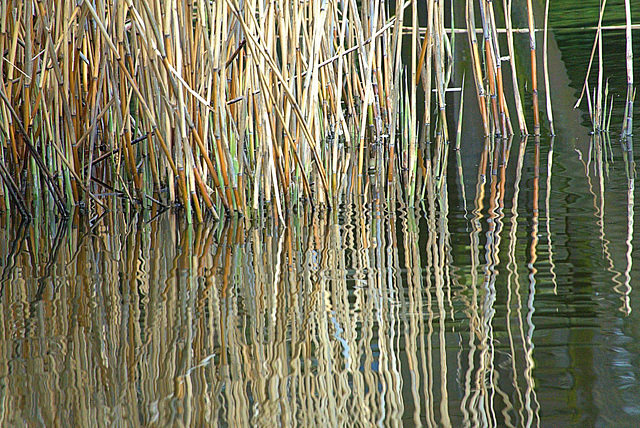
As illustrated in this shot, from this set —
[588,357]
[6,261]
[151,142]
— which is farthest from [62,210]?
[588,357]

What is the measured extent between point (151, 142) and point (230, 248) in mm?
409

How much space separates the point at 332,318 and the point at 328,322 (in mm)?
15

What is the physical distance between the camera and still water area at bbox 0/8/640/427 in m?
0.80

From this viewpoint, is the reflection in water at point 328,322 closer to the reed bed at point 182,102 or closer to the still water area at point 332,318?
the still water area at point 332,318

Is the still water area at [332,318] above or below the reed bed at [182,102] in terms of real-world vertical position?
below

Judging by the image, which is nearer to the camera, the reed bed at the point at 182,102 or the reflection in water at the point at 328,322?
the reflection in water at the point at 328,322

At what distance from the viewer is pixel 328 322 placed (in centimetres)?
104

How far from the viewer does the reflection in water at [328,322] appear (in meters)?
0.80

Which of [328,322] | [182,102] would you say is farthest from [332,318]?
[182,102]

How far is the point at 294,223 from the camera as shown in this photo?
1.68 metres

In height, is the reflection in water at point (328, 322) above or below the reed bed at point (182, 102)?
below

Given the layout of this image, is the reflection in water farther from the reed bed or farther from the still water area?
the reed bed

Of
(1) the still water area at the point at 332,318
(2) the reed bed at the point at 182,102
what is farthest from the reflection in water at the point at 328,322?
(2) the reed bed at the point at 182,102

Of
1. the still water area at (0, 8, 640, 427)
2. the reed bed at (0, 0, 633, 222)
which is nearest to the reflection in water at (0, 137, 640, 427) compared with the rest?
the still water area at (0, 8, 640, 427)
